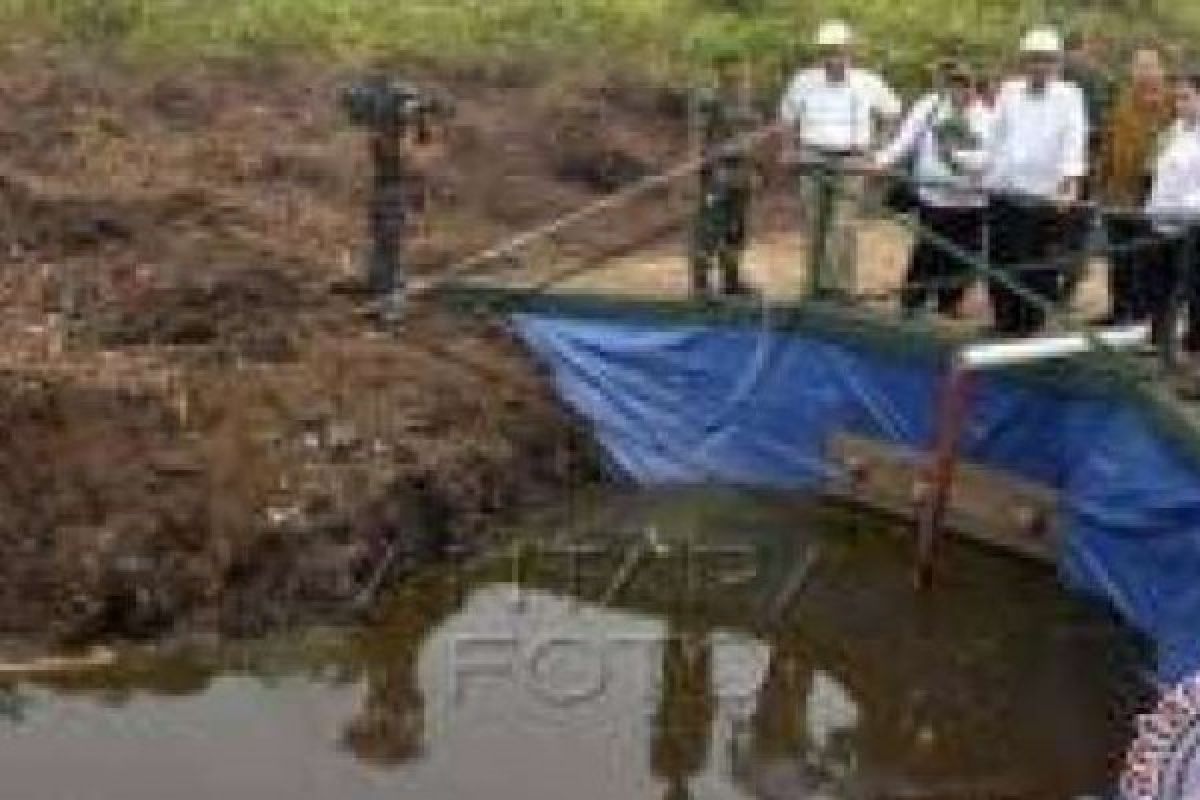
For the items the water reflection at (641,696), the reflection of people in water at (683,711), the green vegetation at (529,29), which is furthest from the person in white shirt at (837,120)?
the green vegetation at (529,29)

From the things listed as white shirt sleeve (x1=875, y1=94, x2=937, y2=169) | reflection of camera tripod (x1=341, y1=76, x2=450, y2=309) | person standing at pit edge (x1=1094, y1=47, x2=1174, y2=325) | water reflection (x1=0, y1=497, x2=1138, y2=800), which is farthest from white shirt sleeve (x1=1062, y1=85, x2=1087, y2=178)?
reflection of camera tripod (x1=341, y1=76, x2=450, y2=309)

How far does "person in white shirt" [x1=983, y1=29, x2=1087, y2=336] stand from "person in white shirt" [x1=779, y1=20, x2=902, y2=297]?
84cm

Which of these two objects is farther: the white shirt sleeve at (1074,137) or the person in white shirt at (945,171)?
the person in white shirt at (945,171)

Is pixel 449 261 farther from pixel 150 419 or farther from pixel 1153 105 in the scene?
pixel 1153 105

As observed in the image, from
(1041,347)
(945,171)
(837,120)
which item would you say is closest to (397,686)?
(1041,347)

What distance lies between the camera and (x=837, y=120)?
13.3m

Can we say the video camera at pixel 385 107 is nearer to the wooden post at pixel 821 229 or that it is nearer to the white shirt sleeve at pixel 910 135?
the wooden post at pixel 821 229

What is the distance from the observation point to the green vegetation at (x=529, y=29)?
18.6 m

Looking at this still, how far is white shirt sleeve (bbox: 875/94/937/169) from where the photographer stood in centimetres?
1273

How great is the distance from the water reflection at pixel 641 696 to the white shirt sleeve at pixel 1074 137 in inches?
78.7

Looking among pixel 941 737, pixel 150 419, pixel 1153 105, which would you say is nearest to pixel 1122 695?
pixel 941 737

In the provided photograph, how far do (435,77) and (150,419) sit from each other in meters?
6.46

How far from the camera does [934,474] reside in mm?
12570

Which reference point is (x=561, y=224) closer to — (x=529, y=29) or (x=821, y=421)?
(x=821, y=421)
